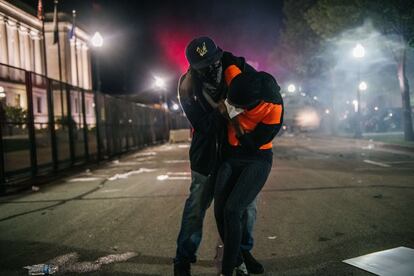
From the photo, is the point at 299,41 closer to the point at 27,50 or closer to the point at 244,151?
the point at 27,50

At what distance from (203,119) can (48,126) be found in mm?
9706

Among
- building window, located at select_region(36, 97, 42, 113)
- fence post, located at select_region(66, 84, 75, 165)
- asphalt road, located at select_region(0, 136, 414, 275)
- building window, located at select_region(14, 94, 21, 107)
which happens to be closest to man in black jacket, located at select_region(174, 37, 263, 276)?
asphalt road, located at select_region(0, 136, 414, 275)

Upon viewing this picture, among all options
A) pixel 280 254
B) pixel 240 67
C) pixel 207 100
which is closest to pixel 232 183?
pixel 207 100

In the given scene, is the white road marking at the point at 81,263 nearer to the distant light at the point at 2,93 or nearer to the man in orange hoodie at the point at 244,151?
the man in orange hoodie at the point at 244,151

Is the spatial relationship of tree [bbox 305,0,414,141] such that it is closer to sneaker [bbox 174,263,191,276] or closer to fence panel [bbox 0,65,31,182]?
fence panel [bbox 0,65,31,182]

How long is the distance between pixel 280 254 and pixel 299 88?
43923 mm

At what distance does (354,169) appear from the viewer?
10852mm

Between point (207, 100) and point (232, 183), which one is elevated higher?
point (207, 100)

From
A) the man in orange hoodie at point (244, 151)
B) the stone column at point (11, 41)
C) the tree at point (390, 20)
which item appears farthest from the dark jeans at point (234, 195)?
the stone column at point (11, 41)

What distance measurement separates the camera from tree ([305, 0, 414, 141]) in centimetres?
1895

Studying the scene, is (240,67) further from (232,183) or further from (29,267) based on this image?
(29,267)

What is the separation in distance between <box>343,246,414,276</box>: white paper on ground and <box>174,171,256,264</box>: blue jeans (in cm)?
109

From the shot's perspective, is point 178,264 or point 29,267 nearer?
point 178,264

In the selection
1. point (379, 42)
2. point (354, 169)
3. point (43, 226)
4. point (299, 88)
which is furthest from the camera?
point (299, 88)
